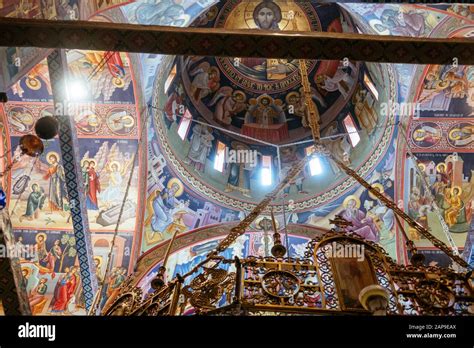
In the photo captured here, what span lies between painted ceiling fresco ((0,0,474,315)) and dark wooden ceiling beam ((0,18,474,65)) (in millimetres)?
2948

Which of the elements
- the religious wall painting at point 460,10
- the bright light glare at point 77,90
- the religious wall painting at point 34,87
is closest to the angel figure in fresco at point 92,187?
the bright light glare at point 77,90

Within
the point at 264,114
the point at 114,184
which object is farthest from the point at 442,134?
→ the point at 114,184

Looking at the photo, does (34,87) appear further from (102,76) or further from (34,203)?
(34,203)

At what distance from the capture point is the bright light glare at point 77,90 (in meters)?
9.96

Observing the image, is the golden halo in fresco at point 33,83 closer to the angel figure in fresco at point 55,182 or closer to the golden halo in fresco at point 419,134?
the angel figure in fresco at point 55,182

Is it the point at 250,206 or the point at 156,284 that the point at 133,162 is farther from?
the point at 156,284

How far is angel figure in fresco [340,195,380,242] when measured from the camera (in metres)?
12.5

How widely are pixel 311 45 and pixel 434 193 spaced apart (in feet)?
25.3

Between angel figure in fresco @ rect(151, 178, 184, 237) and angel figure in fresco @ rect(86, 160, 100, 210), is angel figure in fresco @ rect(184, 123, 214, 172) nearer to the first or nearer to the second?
angel figure in fresco @ rect(151, 178, 184, 237)

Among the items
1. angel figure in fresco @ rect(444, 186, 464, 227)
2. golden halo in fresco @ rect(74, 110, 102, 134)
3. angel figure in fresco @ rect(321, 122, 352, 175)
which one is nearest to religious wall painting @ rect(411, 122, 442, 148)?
angel figure in fresco @ rect(444, 186, 464, 227)

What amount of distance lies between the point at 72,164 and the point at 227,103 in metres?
7.59

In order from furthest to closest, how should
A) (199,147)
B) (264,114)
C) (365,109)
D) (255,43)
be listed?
(264,114) < (199,147) < (365,109) < (255,43)

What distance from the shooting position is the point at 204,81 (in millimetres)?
14891

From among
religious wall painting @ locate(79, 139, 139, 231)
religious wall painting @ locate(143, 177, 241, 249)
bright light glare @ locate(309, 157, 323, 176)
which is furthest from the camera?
bright light glare @ locate(309, 157, 323, 176)
